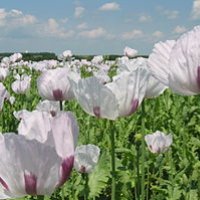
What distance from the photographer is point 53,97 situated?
2.18 meters

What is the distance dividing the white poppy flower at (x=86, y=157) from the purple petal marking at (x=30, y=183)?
0.96 m

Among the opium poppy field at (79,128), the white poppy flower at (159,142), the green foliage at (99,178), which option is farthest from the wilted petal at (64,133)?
the white poppy flower at (159,142)

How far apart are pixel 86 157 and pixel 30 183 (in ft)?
3.31

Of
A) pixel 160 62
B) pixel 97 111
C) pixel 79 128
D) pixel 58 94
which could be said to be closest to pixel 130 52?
pixel 58 94

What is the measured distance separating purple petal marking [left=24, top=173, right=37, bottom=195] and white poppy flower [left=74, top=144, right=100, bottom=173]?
959 mm

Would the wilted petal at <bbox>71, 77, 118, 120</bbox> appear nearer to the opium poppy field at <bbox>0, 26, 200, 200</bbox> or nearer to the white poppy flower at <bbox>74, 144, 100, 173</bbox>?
the opium poppy field at <bbox>0, 26, 200, 200</bbox>

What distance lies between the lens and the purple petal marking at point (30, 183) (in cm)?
103

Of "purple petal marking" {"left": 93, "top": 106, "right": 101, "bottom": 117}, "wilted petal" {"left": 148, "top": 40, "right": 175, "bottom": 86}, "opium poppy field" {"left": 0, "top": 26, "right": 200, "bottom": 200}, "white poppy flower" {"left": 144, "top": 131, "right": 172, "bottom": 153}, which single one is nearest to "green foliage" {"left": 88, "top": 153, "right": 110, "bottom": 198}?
"opium poppy field" {"left": 0, "top": 26, "right": 200, "bottom": 200}

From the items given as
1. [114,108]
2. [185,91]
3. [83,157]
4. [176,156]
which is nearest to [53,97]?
[83,157]

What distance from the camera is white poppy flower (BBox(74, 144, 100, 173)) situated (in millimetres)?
2037

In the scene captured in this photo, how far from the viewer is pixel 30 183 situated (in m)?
1.05

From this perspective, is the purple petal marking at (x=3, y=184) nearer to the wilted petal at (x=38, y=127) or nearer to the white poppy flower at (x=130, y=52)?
the wilted petal at (x=38, y=127)

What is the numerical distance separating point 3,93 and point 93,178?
0.56m

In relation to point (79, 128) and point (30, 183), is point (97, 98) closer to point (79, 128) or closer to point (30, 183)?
point (79, 128)
